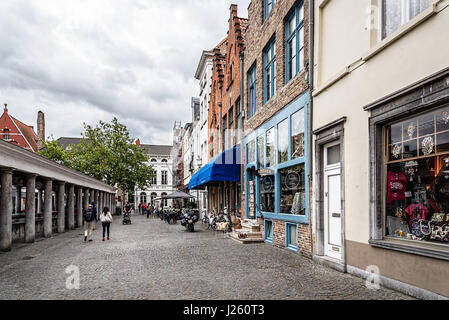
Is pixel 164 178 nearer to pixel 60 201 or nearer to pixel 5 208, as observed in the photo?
pixel 60 201

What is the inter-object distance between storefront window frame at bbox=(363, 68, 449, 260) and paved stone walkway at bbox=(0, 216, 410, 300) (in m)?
0.83

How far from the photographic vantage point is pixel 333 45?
9180 millimetres

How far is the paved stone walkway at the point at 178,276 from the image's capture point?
20.5 feet

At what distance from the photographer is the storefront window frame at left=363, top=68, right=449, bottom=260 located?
5.56 meters

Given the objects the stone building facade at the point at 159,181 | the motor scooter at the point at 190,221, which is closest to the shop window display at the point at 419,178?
the motor scooter at the point at 190,221

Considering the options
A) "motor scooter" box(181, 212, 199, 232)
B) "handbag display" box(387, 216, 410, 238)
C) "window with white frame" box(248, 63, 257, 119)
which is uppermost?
"window with white frame" box(248, 63, 257, 119)

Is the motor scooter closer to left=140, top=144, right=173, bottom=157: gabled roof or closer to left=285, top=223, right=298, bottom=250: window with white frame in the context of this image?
left=285, top=223, right=298, bottom=250: window with white frame

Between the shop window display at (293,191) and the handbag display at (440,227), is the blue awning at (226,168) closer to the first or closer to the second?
the shop window display at (293,191)

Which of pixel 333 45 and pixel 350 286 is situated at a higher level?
pixel 333 45

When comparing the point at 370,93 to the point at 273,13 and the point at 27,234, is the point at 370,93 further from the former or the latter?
the point at 27,234

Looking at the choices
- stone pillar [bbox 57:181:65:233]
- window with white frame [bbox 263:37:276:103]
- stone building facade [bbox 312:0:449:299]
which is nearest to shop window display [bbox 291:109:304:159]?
stone building facade [bbox 312:0:449:299]

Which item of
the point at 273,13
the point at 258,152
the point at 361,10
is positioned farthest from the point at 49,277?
the point at 273,13

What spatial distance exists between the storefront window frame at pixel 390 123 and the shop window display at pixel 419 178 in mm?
106

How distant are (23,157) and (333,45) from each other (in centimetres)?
1075
